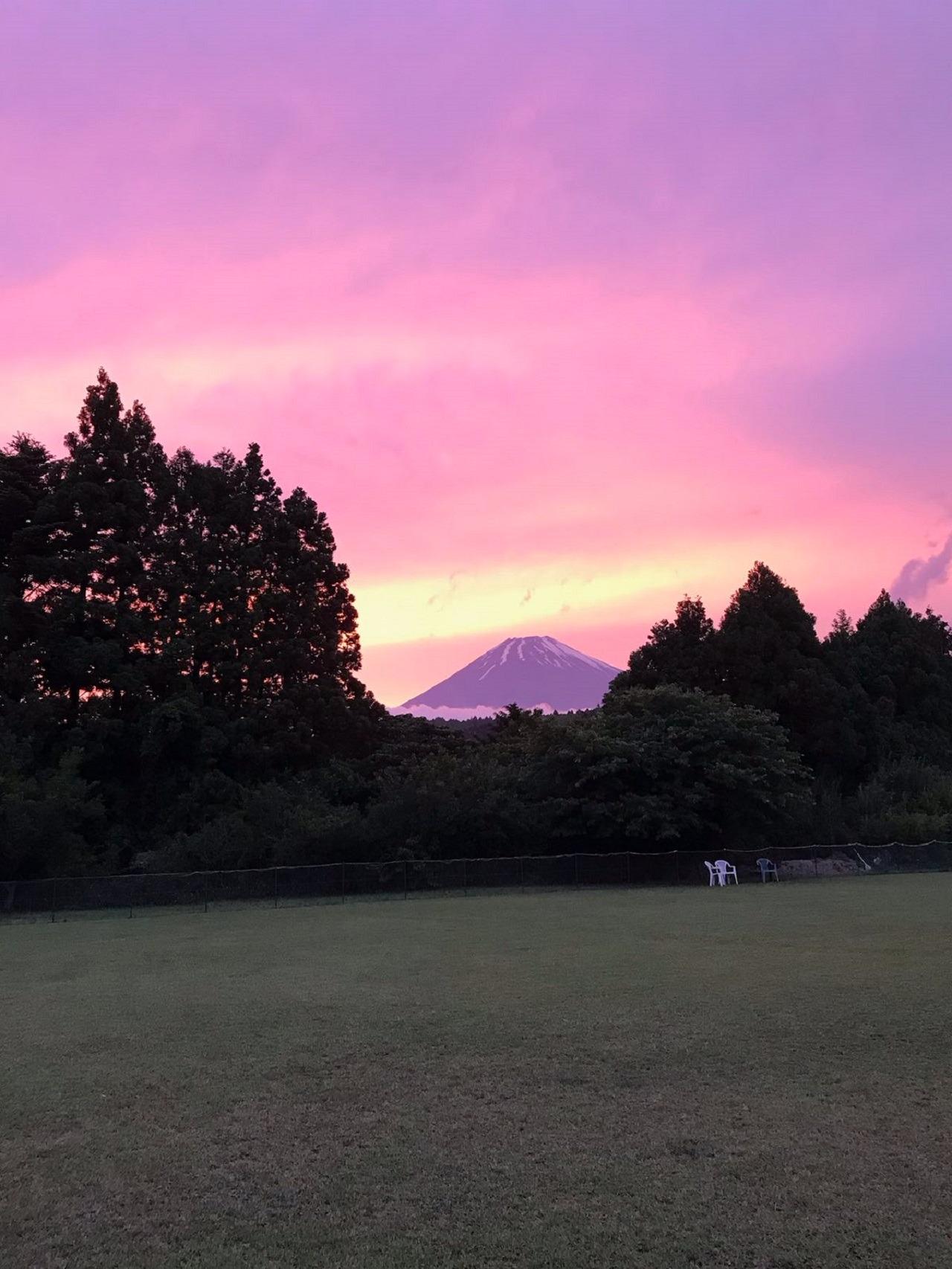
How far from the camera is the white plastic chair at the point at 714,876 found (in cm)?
3394

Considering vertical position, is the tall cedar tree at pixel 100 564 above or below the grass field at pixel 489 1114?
above

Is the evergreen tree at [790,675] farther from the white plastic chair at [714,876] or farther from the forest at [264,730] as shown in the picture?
the white plastic chair at [714,876]

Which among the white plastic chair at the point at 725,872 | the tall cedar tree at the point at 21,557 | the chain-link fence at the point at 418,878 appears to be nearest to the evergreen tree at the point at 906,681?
the chain-link fence at the point at 418,878

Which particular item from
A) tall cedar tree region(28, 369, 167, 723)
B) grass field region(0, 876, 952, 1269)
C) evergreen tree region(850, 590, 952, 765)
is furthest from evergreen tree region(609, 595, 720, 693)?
grass field region(0, 876, 952, 1269)

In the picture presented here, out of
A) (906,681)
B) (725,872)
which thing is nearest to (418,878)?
(725,872)

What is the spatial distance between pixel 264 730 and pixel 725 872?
22.2 m

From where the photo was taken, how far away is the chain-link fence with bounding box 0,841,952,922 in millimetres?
29578

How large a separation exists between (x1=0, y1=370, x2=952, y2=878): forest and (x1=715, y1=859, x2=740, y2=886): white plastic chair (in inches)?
74.7

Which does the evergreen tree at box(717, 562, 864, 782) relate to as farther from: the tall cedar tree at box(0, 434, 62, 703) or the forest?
the tall cedar tree at box(0, 434, 62, 703)

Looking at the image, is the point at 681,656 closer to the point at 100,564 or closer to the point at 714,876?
the point at 714,876

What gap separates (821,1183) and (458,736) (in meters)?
51.3

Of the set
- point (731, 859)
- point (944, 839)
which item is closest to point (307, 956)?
A: point (731, 859)

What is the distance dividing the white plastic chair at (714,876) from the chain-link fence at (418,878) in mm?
345

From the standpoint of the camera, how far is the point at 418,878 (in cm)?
3362
